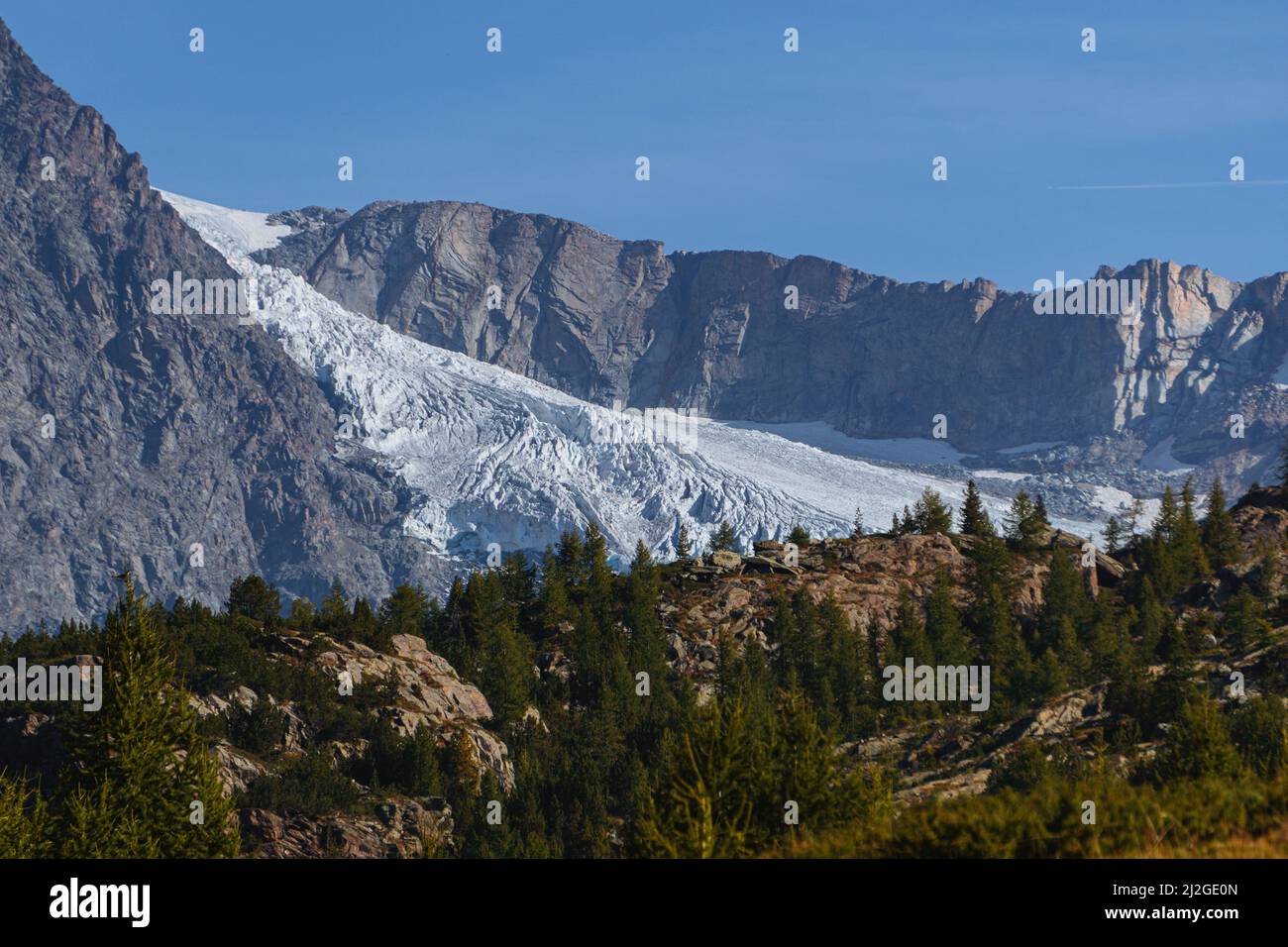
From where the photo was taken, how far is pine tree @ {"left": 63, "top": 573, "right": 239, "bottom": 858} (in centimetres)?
5269

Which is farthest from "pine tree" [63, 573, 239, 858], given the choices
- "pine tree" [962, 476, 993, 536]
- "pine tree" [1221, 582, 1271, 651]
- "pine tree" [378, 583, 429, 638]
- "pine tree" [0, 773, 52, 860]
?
"pine tree" [962, 476, 993, 536]

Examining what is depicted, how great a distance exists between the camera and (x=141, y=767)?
53.6 meters

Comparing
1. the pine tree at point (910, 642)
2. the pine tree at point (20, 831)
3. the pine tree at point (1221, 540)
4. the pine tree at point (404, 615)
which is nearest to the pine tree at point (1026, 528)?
the pine tree at point (1221, 540)

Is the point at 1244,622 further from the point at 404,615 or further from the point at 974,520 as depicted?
the point at 404,615

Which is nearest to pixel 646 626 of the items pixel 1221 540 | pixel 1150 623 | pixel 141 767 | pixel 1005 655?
pixel 1005 655

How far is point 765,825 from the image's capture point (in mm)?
48156

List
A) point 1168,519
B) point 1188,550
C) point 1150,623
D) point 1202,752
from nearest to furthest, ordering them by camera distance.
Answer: point 1202,752, point 1150,623, point 1188,550, point 1168,519

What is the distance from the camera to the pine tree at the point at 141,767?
173 ft

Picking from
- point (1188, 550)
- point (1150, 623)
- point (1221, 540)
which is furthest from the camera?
point (1221, 540)

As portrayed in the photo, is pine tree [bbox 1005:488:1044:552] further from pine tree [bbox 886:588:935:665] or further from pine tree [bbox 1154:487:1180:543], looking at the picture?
pine tree [bbox 886:588:935:665]
